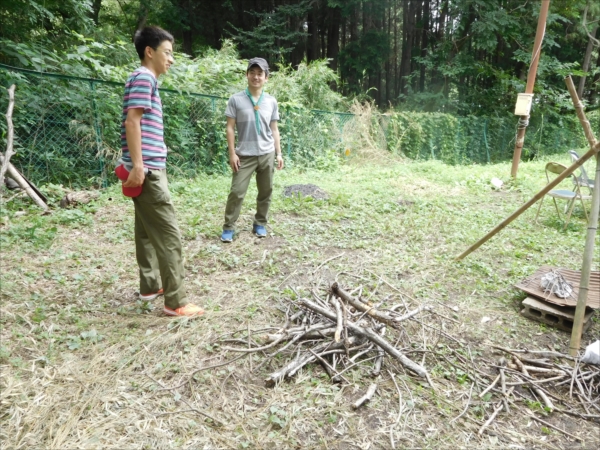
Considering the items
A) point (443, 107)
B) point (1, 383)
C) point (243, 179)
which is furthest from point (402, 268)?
point (443, 107)

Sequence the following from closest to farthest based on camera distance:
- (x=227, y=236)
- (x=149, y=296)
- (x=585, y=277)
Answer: (x=585, y=277), (x=149, y=296), (x=227, y=236)

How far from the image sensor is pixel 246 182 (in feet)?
13.6

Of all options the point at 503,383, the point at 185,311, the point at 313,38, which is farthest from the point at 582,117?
the point at 313,38

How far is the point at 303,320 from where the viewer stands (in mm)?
2734

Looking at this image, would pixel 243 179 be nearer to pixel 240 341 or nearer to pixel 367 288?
pixel 367 288

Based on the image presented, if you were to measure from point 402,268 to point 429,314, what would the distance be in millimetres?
833

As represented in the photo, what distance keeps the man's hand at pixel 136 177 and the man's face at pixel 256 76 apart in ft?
6.29

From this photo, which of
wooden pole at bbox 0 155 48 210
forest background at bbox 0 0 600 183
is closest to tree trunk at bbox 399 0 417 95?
forest background at bbox 0 0 600 183

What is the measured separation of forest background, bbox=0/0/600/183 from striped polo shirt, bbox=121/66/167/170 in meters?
3.57

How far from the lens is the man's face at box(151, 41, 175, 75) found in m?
2.50

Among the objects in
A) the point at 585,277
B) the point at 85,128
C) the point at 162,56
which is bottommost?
the point at 585,277

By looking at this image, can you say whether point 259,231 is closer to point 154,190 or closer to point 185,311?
point 185,311

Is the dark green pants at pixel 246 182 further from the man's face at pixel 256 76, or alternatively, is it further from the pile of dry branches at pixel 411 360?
the pile of dry branches at pixel 411 360

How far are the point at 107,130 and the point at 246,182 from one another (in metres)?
3.08
